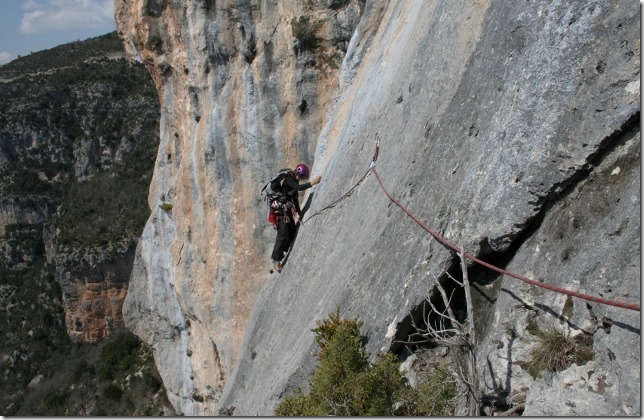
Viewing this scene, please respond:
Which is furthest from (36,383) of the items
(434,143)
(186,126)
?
Result: (434,143)

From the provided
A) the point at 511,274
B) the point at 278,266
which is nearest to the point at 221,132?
the point at 278,266

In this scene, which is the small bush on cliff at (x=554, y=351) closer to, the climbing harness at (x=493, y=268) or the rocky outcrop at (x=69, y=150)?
the climbing harness at (x=493, y=268)

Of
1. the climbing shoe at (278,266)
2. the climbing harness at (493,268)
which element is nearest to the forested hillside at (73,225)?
the climbing shoe at (278,266)

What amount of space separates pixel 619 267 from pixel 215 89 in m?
12.6

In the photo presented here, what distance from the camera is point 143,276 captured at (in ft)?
73.6

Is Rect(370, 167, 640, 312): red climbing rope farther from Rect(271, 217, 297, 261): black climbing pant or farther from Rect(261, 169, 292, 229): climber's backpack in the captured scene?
Rect(271, 217, 297, 261): black climbing pant

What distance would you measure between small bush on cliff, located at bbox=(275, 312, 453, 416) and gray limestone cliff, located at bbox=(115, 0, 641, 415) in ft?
1.08

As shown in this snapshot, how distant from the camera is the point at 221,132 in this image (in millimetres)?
14633

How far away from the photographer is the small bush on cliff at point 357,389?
4.55 meters

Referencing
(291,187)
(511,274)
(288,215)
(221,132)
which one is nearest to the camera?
(511,274)

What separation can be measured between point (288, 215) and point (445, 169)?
5351 millimetres

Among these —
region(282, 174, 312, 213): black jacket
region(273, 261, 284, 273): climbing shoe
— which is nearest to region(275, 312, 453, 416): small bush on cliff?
region(282, 174, 312, 213): black jacket

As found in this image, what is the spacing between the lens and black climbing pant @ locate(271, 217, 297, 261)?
1055 centimetres

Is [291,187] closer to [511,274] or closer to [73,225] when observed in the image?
[511,274]
